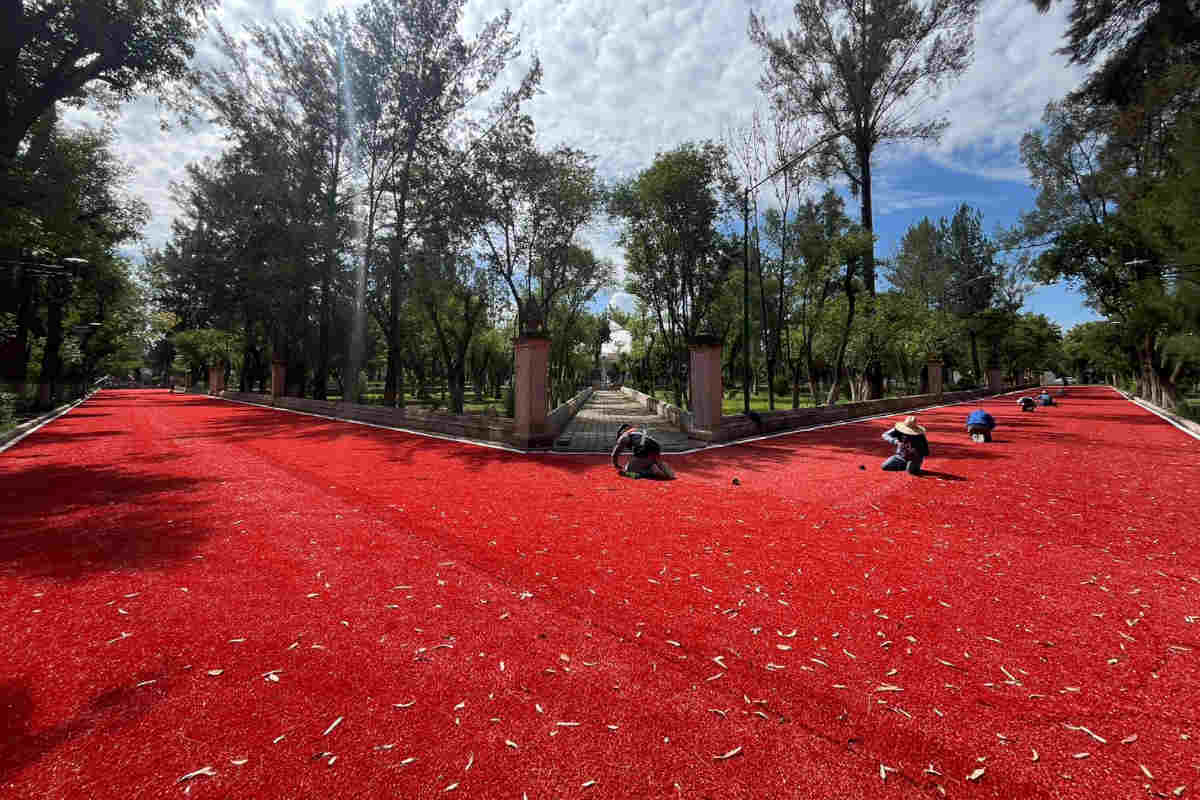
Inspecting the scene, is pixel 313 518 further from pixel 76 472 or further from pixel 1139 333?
pixel 1139 333

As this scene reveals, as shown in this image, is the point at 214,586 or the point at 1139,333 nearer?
the point at 214,586

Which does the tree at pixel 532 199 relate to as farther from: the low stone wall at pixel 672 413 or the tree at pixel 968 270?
the tree at pixel 968 270

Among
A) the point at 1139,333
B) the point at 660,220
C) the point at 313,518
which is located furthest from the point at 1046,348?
the point at 313,518

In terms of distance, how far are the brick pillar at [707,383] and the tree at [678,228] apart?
556 centimetres

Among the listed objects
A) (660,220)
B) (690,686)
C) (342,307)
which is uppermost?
(660,220)

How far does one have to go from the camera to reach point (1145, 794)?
1.96 m

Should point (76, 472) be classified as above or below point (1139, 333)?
below

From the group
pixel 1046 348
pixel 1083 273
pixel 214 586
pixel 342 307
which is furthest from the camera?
pixel 1046 348

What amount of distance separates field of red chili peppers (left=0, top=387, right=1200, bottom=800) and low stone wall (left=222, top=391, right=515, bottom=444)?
5.79 metres

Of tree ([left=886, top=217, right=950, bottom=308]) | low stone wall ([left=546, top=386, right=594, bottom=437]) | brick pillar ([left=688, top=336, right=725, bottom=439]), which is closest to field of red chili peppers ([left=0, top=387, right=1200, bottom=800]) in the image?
low stone wall ([left=546, top=386, right=594, bottom=437])

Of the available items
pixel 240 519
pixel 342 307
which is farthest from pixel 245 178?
pixel 240 519

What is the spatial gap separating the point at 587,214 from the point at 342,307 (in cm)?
1691

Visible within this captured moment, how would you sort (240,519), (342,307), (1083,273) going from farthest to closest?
(342,307), (1083,273), (240,519)

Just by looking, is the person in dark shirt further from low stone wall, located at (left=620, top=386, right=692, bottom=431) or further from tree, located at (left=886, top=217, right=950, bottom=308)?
tree, located at (left=886, top=217, right=950, bottom=308)
